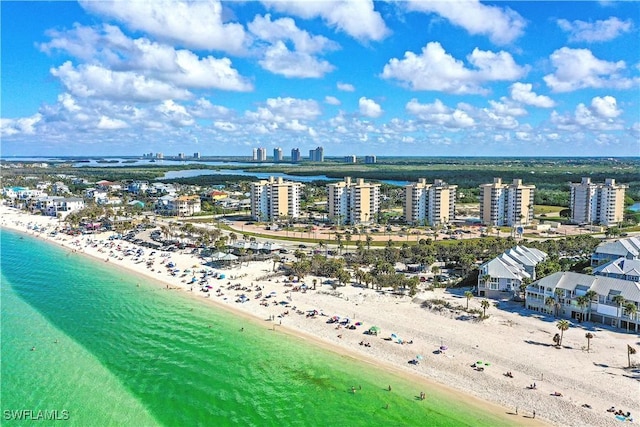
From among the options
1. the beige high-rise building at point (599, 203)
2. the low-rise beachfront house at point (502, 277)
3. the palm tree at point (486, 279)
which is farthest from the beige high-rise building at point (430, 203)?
the palm tree at point (486, 279)

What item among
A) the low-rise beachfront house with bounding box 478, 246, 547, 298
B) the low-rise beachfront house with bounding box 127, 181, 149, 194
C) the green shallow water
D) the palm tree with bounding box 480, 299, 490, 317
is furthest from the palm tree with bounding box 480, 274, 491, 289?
the low-rise beachfront house with bounding box 127, 181, 149, 194

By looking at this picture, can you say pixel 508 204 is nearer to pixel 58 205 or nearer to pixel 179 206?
pixel 179 206

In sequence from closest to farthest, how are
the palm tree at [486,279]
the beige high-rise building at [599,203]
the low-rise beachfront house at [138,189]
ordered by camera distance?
the palm tree at [486,279] → the beige high-rise building at [599,203] → the low-rise beachfront house at [138,189]

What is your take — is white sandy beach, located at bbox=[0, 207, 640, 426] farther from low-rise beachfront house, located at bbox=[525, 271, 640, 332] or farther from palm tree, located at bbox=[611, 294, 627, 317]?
palm tree, located at bbox=[611, 294, 627, 317]

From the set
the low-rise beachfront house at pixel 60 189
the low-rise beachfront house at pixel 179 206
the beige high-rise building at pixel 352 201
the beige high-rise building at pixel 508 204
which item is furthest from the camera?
the low-rise beachfront house at pixel 60 189

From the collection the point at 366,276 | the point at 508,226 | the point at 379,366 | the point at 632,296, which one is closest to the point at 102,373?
the point at 379,366

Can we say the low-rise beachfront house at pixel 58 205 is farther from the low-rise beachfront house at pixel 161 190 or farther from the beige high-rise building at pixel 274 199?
the beige high-rise building at pixel 274 199

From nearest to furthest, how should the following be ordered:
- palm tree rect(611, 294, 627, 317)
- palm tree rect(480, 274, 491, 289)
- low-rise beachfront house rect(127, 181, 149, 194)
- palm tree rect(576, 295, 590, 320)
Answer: palm tree rect(611, 294, 627, 317)
palm tree rect(576, 295, 590, 320)
palm tree rect(480, 274, 491, 289)
low-rise beachfront house rect(127, 181, 149, 194)

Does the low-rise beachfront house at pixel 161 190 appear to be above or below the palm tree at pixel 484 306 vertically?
above
